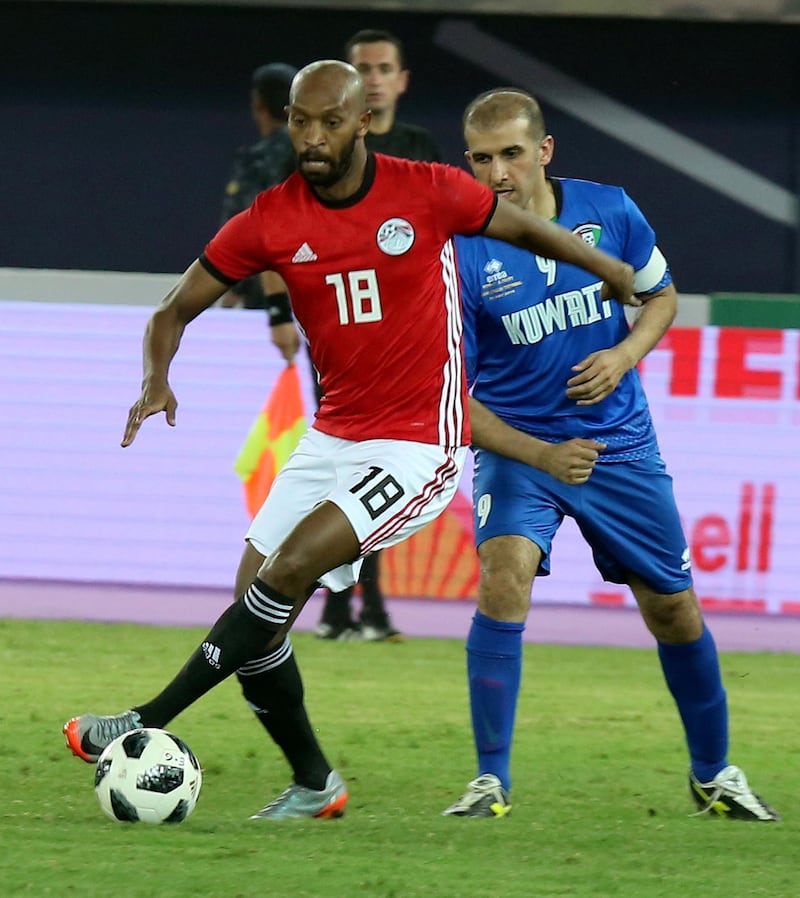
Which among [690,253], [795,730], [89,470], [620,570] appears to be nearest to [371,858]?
[620,570]

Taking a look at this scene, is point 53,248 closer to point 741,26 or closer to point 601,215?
point 741,26

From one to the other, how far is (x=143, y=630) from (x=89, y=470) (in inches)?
44.8

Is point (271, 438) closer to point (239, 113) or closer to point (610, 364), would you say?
point (610, 364)

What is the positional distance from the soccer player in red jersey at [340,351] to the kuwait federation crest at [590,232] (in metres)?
0.33

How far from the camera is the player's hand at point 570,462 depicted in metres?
5.48

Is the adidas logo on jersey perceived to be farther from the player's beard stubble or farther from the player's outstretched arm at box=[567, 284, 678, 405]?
the player's outstretched arm at box=[567, 284, 678, 405]

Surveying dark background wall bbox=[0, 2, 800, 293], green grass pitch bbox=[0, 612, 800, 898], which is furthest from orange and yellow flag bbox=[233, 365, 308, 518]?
dark background wall bbox=[0, 2, 800, 293]

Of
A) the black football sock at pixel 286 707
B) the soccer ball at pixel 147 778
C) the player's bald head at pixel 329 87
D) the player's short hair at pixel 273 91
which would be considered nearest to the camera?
the soccer ball at pixel 147 778

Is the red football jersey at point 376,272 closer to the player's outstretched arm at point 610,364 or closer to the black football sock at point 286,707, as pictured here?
the player's outstretched arm at point 610,364

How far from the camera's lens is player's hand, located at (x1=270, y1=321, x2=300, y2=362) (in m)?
8.87

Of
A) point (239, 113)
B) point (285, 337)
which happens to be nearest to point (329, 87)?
point (285, 337)

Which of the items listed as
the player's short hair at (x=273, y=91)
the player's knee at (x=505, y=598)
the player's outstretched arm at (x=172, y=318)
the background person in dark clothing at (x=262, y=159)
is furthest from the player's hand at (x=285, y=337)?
the player's outstretched arm at (x=172, y=318)

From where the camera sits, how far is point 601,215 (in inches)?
222

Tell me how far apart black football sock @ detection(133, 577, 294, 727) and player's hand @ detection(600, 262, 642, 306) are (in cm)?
125
